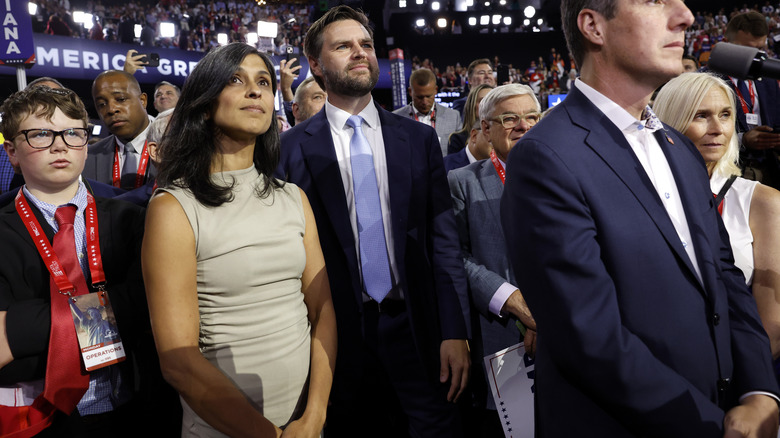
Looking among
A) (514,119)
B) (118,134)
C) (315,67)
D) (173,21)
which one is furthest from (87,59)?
(514,119)

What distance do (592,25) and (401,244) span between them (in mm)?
946

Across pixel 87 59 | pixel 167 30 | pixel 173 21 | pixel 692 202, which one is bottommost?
pixel 692 202

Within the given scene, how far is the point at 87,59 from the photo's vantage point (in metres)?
13.1

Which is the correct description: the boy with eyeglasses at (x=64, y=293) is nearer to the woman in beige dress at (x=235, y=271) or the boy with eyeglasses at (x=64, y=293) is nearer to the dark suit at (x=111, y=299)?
the dark suit at (x=111, y=299)

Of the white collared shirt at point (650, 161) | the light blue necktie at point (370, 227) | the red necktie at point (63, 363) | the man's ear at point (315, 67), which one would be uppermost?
the man's ear at point (315, 67)

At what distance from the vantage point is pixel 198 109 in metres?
1.67

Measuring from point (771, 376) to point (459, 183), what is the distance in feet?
4.31

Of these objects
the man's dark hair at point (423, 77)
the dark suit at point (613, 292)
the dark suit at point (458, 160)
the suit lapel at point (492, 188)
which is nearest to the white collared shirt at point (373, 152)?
the suit lapel at point (492, 188)

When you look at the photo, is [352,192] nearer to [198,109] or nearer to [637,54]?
[198,109]

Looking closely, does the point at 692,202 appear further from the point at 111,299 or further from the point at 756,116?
the point at 756,116

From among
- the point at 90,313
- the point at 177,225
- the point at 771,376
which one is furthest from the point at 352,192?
the point at 771,376

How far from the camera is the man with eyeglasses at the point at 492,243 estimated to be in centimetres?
205

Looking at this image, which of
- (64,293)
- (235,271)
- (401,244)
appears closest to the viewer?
(235,271)

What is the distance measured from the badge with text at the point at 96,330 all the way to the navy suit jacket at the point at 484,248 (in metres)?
1.24
